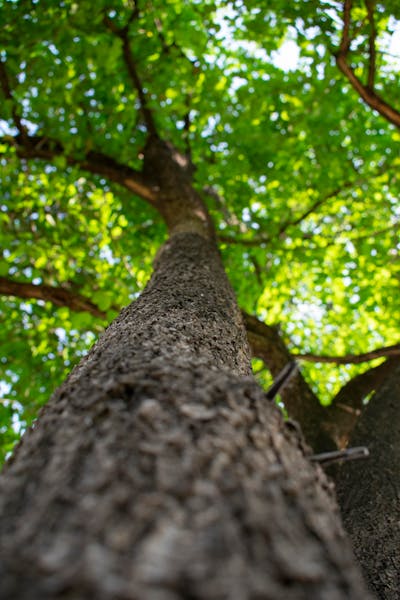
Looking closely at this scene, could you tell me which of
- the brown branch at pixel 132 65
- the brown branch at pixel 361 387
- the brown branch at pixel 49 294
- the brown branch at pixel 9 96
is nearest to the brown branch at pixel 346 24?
the brown branch at pixel 132 65

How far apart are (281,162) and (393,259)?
2323 millimetres

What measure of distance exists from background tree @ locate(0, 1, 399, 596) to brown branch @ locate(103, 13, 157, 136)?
0.8 inches

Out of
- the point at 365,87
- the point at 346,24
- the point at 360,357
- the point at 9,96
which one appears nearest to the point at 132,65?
the point at 9,96

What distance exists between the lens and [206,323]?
1963 mm

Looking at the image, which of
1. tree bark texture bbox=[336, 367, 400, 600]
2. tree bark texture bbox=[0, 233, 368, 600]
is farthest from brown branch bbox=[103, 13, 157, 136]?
tree bark texture bbox=[0, 233, 368, 600]

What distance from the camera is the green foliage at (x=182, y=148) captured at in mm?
5090

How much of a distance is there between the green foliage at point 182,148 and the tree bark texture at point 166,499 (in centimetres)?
371

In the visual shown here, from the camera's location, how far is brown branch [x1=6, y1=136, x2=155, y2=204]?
17.2 feet

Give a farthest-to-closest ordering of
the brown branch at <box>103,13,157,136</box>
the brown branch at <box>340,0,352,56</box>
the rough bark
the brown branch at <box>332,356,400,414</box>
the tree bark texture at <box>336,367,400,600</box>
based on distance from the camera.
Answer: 1. the brown branch at <box>103,13,157,136</box>
2. the brown branch at <box>332,356,400,414</box>
3. the rough bark
4. the brown branch at <box>340,0,352,56</box>
5. the tree bark texture at <box>336,367,400,600</box>

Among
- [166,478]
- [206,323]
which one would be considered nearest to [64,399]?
[166,478]

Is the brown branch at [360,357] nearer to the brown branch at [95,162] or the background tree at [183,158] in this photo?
the background tree at [183,158]

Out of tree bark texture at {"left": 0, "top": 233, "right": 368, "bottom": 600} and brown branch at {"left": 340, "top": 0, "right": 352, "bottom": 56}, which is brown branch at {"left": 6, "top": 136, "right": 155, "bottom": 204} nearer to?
brown branch at {"left": 340, "top": 0, "right": 352, "bottom": 56}

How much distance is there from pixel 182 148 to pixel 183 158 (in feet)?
2.13

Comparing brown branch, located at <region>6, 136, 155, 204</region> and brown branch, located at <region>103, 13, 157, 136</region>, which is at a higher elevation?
brown branch, located at <region>103, 13, 157, 136</region>
